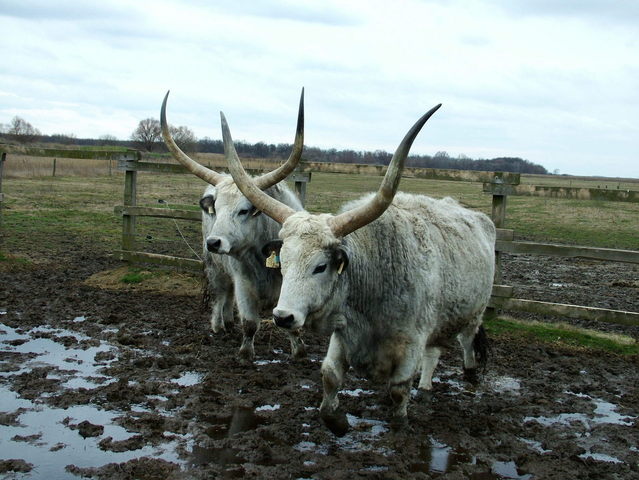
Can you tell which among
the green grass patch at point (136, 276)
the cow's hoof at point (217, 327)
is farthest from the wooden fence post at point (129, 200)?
the cow's hoof at point (217, 327)

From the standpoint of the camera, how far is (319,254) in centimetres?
484

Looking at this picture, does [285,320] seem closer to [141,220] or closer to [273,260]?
[273,260]

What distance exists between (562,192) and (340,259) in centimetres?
515

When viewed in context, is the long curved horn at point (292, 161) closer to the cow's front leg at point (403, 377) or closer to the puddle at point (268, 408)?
the cow's front leg at point (403, 377)

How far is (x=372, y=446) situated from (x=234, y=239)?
2796 millimetres

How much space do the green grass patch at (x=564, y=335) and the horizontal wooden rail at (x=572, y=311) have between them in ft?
0.87

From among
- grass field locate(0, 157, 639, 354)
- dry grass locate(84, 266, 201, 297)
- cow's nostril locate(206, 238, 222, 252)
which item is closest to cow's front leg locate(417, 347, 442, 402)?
cow's nostril locate(206, 238, 222, 252)

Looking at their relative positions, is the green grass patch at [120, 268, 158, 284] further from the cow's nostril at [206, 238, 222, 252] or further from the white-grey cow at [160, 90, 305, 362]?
the cow's nostril at [206, 238, 222, 252]

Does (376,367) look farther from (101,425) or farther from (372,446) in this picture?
(101,425)

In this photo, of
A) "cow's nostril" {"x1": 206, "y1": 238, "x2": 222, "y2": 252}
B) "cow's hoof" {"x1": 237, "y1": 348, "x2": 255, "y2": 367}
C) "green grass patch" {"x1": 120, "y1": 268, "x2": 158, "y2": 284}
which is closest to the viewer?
"cow's nostril" {"x1": 206, "y1": 238, "x2": 222, "y2": 252}

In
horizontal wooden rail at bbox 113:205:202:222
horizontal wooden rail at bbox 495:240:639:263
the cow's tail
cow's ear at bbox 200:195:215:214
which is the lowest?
the cow's tail

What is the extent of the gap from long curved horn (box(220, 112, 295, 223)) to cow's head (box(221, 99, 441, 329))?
259 mm

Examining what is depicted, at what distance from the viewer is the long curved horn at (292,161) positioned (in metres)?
6.34

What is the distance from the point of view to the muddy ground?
467cm
